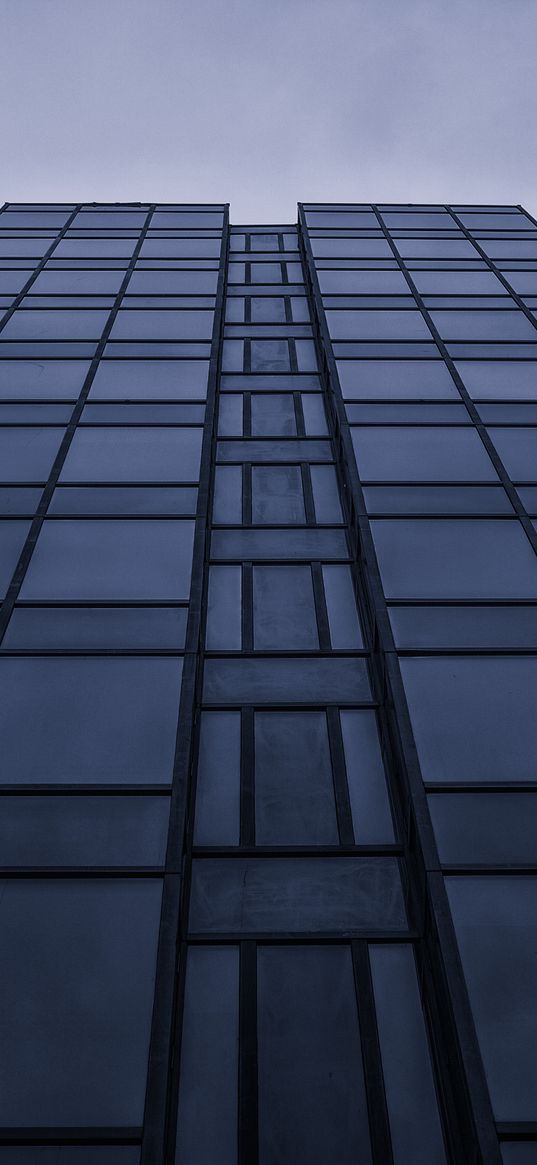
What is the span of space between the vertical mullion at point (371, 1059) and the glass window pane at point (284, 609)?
5.78 meters

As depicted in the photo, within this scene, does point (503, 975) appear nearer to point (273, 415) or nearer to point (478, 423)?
point (478, 423)

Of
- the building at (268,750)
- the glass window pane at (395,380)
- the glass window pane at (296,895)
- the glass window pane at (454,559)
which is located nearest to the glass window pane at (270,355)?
the building at (268,750)

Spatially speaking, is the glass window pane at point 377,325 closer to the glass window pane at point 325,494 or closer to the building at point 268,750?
the building at point 268,750

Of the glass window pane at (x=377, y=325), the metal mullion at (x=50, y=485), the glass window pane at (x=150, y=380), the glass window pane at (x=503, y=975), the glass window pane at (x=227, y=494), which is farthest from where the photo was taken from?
the glass window pane at (x=377, y=325)

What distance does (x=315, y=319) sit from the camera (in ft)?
91.9

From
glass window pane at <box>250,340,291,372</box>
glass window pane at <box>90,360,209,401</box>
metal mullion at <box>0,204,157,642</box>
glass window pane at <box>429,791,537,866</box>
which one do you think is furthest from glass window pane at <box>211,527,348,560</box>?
glass window pane at <box>250,340,291,372</box>

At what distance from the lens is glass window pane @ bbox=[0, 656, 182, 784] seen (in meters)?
11.6

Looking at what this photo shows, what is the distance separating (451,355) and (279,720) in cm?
1367

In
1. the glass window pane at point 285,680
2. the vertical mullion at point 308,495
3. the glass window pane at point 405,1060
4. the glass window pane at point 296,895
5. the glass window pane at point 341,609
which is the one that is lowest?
the glass window pane at point 405,1060

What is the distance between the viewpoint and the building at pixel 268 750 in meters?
8.70

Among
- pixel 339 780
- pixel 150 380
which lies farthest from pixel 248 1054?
pixel 150 380

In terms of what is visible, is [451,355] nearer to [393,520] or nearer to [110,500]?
[393,520]

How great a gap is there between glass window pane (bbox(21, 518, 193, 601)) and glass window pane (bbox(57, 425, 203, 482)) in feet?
5.98

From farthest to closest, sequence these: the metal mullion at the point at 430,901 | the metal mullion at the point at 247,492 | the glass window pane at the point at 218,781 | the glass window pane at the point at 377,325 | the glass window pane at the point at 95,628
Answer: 1. the glass window pane at the point at 377,325
2. the metal mullion at the point at 247,492
3. the glass window pane at the point at 95,628
4. the glass window pane at the point at 218,781
5. the metal mullion at the point at 430,901
